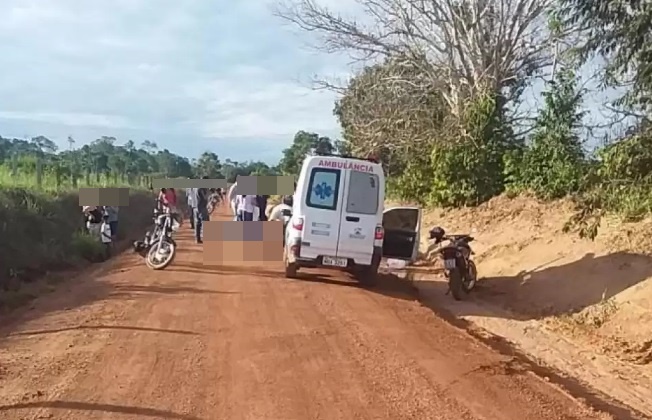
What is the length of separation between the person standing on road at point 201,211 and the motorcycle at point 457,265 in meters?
7.55

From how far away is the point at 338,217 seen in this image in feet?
48.5

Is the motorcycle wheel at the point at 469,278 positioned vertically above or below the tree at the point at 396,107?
below

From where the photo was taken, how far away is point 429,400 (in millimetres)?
7008

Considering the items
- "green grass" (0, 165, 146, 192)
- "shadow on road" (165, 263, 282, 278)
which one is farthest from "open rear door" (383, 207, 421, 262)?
"green grass" (0, 165, 146, 192)

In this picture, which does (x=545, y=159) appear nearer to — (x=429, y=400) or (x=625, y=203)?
(x=625, y=203)

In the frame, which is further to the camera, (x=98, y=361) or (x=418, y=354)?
(x=418, y=354)

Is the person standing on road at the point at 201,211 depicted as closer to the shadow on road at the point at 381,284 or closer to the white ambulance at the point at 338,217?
the shadow on road at the point at 381,284

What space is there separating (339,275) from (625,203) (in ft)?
18.6

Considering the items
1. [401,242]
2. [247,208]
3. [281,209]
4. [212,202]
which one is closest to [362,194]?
[401,242]

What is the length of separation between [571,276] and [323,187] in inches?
179

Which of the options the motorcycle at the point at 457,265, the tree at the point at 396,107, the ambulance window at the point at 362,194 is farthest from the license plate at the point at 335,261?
the tree at the point at 396,107

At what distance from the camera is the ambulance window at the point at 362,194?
14.8m

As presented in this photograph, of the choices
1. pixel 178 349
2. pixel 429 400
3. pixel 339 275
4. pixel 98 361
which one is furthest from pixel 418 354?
pixel 339 275

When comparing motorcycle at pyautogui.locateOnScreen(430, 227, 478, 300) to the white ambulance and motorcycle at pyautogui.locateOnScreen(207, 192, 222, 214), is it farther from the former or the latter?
motorcycle at pyautogui.locateOnScreen(207, 192, 222, 214)
